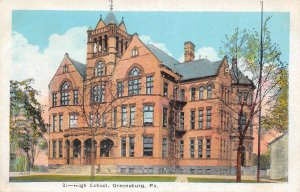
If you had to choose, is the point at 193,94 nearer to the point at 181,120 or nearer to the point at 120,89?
the point at 181,120

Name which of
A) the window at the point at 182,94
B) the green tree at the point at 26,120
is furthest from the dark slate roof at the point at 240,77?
the green tree at the point at 26,120

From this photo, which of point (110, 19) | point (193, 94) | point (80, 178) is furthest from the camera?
point (193, 94)

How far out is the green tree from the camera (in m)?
5.94

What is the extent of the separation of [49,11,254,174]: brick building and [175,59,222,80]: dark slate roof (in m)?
0.01

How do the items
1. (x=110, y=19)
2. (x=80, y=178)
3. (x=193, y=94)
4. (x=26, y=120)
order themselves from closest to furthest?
(x=110, y=19) → (x=80, y=178) → (x=26, y=120) → (x=193, y=94)

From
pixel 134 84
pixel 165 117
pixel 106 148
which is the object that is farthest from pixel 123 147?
pixel 134 84

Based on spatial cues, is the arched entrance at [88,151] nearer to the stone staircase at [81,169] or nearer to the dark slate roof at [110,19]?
the stone staircase at [81,169]

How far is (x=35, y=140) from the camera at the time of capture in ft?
20.3

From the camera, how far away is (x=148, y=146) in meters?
6.27

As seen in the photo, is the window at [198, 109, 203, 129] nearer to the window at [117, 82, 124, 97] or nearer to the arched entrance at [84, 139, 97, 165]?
the window at [117, 82, 124, 97]

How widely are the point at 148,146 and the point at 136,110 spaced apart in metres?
0.44

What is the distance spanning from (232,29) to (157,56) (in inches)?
34.3

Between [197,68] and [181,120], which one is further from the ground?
[197,68]

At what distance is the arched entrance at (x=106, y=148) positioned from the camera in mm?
6195
